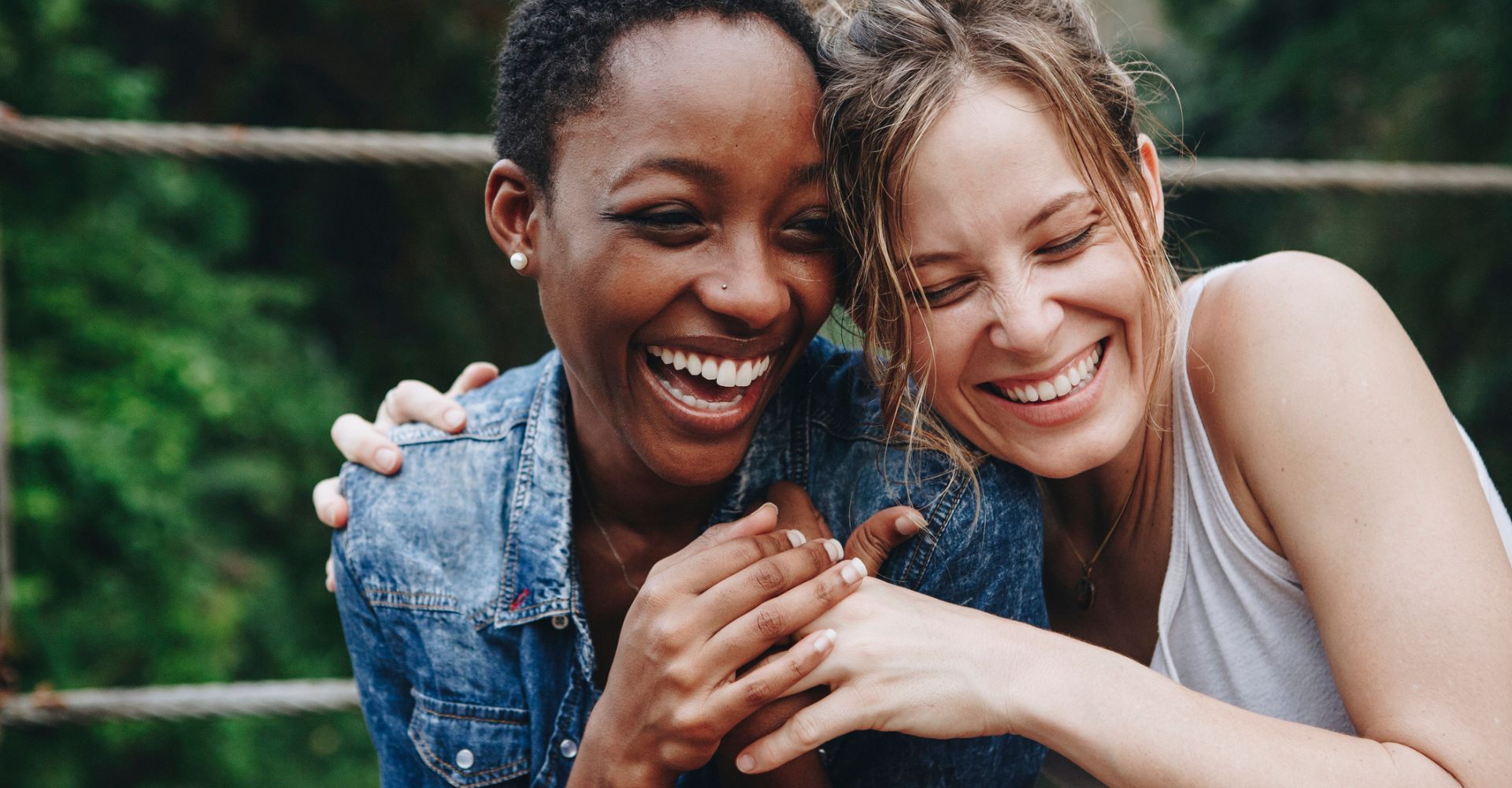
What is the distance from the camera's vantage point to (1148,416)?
177 cm

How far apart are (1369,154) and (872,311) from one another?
15.8 feet

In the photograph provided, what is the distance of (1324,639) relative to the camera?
150 centimetres

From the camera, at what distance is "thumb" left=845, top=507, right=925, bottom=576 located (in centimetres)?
164

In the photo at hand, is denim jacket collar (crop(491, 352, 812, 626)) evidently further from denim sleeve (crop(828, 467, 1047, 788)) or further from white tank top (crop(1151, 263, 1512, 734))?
white tank top (crop(1151, 263, 1512, 734))

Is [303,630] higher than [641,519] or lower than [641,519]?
lower

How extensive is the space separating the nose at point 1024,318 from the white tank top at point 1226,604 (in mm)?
303

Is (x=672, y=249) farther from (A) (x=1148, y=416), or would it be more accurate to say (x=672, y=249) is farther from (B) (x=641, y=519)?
(A) (x=1148, y=416)

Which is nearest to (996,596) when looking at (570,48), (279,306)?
(570,48)

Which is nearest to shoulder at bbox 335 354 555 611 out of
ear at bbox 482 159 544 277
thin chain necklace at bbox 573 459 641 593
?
thin chain necklace at bbox 573 459 641 593

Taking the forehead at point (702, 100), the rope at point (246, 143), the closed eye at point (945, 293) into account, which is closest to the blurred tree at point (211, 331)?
the rope at point (246, 143)

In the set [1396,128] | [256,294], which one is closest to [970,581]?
[256,294]

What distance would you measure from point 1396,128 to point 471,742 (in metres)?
4.83

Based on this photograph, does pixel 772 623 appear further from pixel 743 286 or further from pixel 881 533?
pixel 743 286

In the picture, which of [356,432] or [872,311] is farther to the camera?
[356,432]
